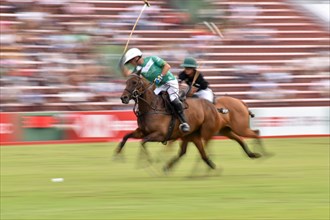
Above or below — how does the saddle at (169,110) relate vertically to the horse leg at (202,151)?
above

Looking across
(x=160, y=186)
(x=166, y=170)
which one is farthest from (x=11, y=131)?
(x=160, y=186)

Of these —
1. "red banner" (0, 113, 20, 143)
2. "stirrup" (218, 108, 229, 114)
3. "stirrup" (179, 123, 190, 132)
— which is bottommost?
"red banner" (0, 113, 20, 143)

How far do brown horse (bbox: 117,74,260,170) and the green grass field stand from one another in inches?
27.2

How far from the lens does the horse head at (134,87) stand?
13.2m

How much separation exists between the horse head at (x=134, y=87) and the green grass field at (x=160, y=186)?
4.83 feet

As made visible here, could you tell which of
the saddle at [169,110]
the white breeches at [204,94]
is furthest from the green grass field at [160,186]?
the white breeches at [204,94]

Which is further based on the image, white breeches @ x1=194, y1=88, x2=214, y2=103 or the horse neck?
white breeches @ x1=194, y1=88, x2=214, y2=103

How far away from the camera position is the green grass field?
9.92 meters

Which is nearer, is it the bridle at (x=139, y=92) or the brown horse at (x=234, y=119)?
the bridle at (x=139, y=92)

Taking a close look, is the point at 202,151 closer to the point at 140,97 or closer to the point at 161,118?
the point at 161,118

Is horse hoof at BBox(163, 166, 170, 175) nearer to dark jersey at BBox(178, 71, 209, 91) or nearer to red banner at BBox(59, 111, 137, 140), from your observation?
dark jersey at BBox(178, 71, 209, 91)

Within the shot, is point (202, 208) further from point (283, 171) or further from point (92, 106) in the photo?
point (92, 106)

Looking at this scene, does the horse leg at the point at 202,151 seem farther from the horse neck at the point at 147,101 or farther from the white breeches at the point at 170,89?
the horse neck at the point at 147,101

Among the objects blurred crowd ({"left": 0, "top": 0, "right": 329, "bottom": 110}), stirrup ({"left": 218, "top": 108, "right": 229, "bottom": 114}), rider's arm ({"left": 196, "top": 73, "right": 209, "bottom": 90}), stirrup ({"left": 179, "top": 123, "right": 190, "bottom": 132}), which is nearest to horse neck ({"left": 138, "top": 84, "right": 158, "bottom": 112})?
stirrup ({"left": 179, "top": 123, "right": 190, "bottom": 132})
